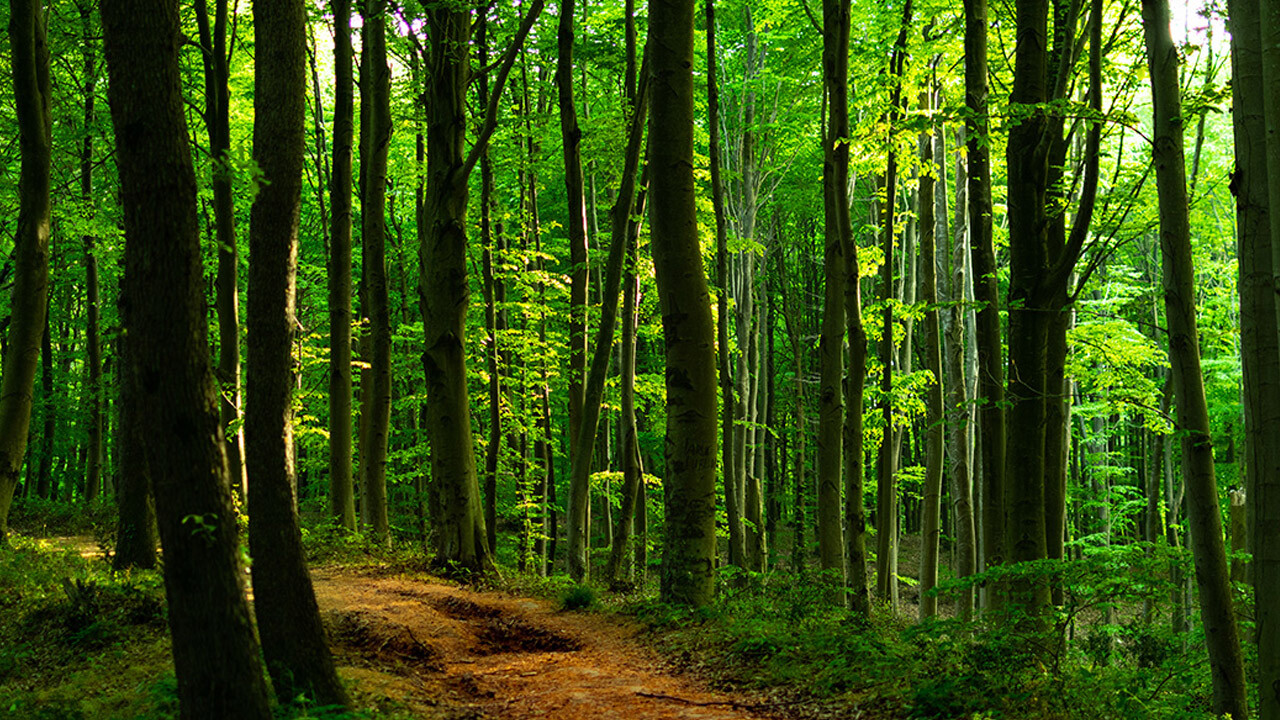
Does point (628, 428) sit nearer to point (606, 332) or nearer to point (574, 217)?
point (606, 332)

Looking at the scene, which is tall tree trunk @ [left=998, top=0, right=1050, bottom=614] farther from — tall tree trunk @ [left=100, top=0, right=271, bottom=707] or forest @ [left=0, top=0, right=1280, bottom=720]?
tall tree trunk @ [left=100, top=0, right=271, bottom=707]

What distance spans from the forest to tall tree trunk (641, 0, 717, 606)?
0.04 meters

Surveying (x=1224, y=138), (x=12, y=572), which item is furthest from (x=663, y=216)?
(x=1224, y=138)

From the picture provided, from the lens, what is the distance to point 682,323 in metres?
8.25

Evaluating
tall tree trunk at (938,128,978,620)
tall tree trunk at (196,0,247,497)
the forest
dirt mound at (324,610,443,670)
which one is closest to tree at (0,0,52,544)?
the forest

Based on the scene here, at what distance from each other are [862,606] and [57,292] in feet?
92.6

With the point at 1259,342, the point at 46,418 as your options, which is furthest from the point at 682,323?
the point at 46,418

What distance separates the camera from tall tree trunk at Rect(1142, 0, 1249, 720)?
539cm

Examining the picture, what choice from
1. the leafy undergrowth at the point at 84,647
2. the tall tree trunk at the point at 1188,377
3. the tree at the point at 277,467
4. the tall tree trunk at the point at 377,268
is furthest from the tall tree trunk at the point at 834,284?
the leafy undergrowth at the point at 84,647

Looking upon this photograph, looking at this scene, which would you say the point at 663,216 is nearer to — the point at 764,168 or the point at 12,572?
the point at 12,572

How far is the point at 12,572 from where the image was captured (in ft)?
30.7

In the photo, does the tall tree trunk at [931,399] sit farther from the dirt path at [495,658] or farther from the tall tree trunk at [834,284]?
the dirt path at [495,658]

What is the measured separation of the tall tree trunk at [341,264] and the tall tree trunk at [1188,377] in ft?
35.6

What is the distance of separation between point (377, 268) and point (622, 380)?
4407 millimetres
